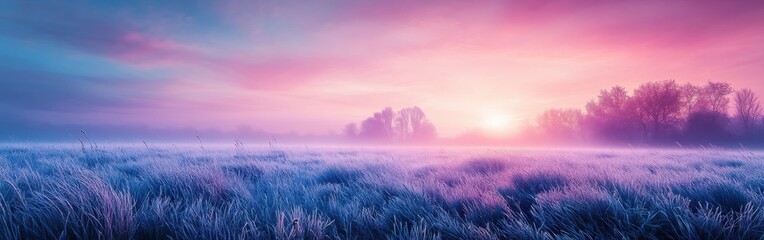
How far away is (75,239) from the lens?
6.15 feet

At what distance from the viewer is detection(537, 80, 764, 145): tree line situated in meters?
34.4

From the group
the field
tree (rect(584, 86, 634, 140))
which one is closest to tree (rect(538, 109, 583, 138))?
tree (rect(584, 86, 634, 140))

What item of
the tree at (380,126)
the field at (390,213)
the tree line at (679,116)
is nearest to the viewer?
the field at (390,213)

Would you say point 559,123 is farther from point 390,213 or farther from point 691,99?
point 390,213

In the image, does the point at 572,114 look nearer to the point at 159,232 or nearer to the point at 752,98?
the point at 752,98

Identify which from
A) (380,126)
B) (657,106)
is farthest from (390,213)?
(380,126)

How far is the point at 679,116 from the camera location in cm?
3606

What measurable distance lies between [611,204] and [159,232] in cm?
299

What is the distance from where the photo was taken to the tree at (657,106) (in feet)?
116

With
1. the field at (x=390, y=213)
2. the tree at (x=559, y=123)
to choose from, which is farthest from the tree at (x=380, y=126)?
the field at (x=390, y=213)

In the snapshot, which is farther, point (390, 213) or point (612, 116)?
point (612, 116)

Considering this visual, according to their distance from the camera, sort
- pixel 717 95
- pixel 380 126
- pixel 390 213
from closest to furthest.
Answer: pixel 390 213 < pixel 717 95 < pixel 380 126

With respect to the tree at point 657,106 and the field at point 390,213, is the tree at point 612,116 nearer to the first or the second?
the tree at point 657,106

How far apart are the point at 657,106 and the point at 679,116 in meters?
2.54
